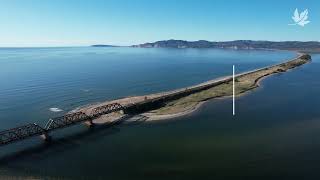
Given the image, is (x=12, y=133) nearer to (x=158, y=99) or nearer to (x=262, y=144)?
(x=158, y=99)

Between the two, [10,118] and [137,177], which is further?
[10,118]

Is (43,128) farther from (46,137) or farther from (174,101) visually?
(174,101)

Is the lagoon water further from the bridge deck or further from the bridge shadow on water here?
the bridge deck

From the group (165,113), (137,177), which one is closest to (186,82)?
(165,113)

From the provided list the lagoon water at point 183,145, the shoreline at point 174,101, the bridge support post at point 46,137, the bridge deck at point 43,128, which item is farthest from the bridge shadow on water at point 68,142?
the shoreline at point 174,101

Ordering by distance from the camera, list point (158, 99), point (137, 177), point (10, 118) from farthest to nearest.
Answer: point (158, 99)
point (10, 118)
point (137, 177)

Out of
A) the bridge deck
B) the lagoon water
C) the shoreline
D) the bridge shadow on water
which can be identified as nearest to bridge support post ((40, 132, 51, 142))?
the bridge deck

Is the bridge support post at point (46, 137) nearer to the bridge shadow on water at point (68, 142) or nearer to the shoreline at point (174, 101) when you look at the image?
the bridge shadow on water at point (68, 142)

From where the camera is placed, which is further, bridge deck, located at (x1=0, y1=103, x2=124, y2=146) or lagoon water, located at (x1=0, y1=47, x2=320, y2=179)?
bridge deck, located at (x1=0, y1=103, x2=124, y2=146)
